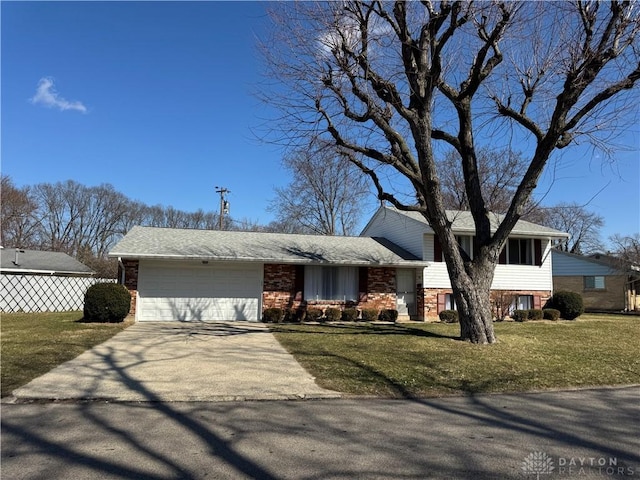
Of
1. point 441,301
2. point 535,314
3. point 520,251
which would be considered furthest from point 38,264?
point 535,314

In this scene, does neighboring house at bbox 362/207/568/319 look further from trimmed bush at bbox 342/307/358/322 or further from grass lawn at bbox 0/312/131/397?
grass lawn at bbox 0/312/131/397

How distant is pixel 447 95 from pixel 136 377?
30.3 feet

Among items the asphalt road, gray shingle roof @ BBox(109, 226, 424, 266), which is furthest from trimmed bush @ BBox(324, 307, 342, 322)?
the asphalt road

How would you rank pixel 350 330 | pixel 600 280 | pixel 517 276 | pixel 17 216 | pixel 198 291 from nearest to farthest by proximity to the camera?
1. pixel 350 330
2. pixel 198 291
3. pixel 517 276
4. pixel 600 280
5. pixel 17 216

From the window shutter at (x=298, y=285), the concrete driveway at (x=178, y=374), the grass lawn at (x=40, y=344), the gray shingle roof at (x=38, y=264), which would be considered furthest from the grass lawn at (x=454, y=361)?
the gray shingle roof at (x=38, y=264)

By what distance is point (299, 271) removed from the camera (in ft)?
61.6

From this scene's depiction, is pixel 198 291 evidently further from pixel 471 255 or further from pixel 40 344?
pixel 471 255

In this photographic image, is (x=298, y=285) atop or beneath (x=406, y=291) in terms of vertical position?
atop

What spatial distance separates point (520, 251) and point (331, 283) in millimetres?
8969

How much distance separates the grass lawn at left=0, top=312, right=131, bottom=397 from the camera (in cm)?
740

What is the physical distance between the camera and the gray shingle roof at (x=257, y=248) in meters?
17.3

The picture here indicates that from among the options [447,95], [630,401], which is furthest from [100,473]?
[447,95]

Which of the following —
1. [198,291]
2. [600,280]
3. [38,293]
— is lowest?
[38,293]

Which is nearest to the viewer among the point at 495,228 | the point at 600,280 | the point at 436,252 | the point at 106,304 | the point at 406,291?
the point at 106,304
